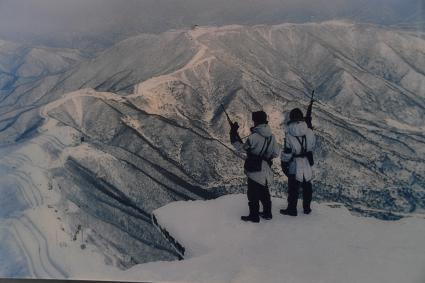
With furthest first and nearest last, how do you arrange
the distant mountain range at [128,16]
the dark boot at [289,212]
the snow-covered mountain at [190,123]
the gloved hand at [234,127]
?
the snow-covered mountain at [190,123] → the distant mountain range at [128,16] → the dark boot at [289,212] → the gloved hand at [234,127]

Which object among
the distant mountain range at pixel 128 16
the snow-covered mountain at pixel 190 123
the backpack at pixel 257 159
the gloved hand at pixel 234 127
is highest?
the distant mountain range at pixel 128 16

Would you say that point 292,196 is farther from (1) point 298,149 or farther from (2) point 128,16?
(2) point 128,16

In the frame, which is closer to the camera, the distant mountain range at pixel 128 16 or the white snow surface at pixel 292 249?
the white snow surface at pixel 292 249

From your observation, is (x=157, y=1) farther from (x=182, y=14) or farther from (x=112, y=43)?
(x=112, y=43)

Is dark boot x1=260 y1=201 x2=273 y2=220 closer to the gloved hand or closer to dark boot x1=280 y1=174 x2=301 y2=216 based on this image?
dark boot x1=280 y1=174 x2=301 y2=216

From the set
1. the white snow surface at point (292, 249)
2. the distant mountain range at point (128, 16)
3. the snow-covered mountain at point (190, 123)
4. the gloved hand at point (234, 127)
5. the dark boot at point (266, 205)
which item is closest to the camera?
the white snow surface at point (292, 249)

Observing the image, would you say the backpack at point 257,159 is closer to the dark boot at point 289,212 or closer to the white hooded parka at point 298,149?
the white hooded parka at point 298,149

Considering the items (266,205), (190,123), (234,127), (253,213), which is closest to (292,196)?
(266,205)

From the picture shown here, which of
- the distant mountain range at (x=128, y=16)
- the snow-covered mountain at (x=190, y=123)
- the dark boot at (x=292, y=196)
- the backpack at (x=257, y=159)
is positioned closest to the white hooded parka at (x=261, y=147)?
the backpack at (x=257, y=159)
